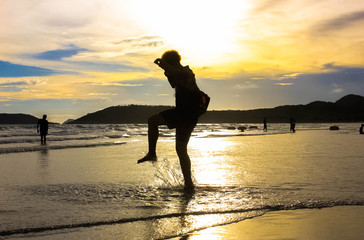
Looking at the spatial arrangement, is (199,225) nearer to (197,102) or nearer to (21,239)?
(21,239)

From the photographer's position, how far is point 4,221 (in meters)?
3.55

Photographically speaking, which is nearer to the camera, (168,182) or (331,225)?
(331,225)

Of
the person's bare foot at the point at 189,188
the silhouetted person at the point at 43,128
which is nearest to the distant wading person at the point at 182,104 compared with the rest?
the person's bare foot at the point at 189,188

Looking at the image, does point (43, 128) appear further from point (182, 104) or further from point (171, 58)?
point (182, 104)

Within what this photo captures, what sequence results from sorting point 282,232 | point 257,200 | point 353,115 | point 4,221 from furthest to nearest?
point 353,115 < point 257,200 < point 4,221 < point 282,232

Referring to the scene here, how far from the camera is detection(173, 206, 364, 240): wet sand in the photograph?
3.15 meters

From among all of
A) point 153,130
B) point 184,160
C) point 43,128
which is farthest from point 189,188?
point 43,128

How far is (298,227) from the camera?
3.41 metres

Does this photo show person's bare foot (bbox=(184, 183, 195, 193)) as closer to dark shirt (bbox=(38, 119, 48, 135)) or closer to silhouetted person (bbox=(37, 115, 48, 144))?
silhouetted person (bbox=(37, 115, 48, 144))

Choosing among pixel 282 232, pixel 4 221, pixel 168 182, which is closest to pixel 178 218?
pixel 282 232

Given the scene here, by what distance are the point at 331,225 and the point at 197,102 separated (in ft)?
7.70

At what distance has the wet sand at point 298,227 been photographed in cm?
315

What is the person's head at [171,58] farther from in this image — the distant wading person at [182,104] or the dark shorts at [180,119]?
the dark shorts at [180,119]

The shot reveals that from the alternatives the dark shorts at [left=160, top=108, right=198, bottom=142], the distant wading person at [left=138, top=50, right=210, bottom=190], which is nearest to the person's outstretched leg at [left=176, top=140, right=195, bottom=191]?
the distant wading person at [left=138, top=50, right=210, bottom=190]
